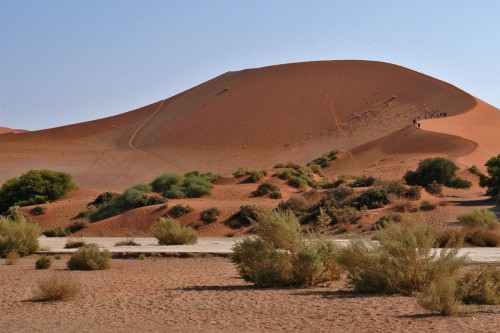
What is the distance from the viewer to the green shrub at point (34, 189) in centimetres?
5827

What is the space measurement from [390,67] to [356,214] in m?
76.1

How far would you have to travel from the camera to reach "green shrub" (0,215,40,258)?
99.6 ft

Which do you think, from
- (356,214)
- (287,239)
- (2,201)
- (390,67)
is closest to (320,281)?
(287,239)

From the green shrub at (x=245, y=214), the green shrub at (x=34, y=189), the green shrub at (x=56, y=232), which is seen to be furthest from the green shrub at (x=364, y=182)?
the green shrub at (x=34, y=189)

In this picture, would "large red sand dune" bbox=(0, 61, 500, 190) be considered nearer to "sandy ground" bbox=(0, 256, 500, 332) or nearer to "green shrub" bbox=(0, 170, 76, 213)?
"green shrub" bbox=(0, 170, 76, 213)

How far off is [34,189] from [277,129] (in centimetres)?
4344

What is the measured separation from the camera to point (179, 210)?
44.5 metres

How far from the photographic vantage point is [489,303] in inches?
557

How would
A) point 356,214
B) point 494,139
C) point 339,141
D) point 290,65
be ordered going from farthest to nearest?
point 290,65, point 339,141, point 494,139, point 356,214

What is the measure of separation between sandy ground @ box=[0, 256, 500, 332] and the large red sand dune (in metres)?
45.8

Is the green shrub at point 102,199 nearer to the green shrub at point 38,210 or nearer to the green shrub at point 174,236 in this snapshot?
the green shrub at point 38,210

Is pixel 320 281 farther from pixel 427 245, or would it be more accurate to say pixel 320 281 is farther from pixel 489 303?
pixel 489 303

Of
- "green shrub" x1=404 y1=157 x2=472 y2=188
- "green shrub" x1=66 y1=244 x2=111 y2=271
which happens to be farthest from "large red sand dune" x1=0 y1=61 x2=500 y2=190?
"green shrub" x1=66 y1=244 x2=111 y2=271

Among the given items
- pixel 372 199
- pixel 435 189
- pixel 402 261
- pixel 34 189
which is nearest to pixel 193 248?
pixel 372 199
